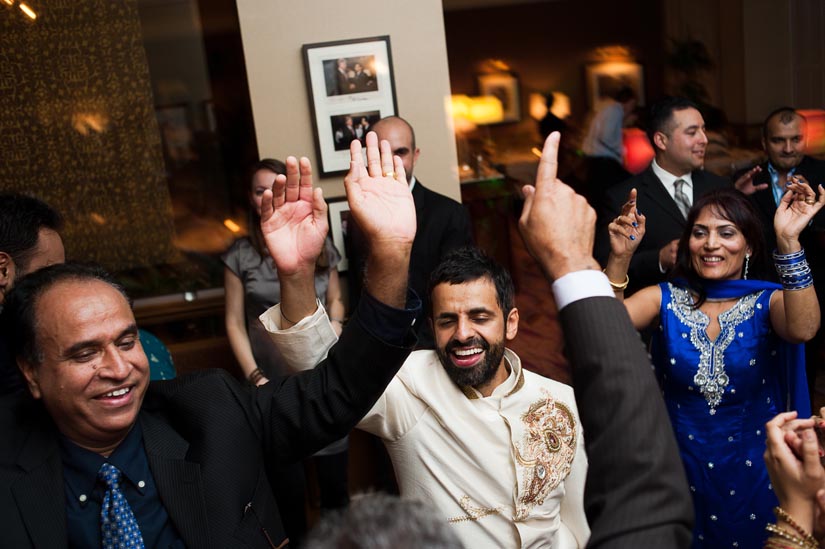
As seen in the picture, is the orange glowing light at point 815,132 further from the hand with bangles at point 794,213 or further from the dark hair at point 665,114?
the hand with bangles at point 794,213

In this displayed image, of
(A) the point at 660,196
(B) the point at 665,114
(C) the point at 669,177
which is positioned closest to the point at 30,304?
(A) the point at 660,196

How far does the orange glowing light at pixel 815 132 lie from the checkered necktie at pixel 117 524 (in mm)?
5885

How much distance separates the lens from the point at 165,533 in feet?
4.82

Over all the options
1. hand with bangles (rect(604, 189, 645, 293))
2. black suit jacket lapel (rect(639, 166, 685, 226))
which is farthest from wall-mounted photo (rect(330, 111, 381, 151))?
hand with bangles (rect(604, 189, 645, 293))

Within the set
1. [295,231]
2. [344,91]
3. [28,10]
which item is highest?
[28,10]

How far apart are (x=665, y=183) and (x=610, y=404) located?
2653 mm

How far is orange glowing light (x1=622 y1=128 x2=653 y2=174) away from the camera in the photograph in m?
7.72

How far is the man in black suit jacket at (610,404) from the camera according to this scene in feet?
3.14

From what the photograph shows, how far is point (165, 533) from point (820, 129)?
5958mm

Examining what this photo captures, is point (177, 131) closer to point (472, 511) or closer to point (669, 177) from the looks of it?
point (669, 177)

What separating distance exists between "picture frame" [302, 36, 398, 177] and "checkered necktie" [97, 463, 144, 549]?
7.54ft

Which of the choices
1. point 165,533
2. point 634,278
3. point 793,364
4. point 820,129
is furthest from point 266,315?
point 820,129

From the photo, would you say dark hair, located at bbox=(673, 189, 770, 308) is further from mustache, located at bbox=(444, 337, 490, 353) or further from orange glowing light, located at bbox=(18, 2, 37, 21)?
orange glowing light, located at bbox=(18, 2, 37, 21)

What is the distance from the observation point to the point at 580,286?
3.28 ft
